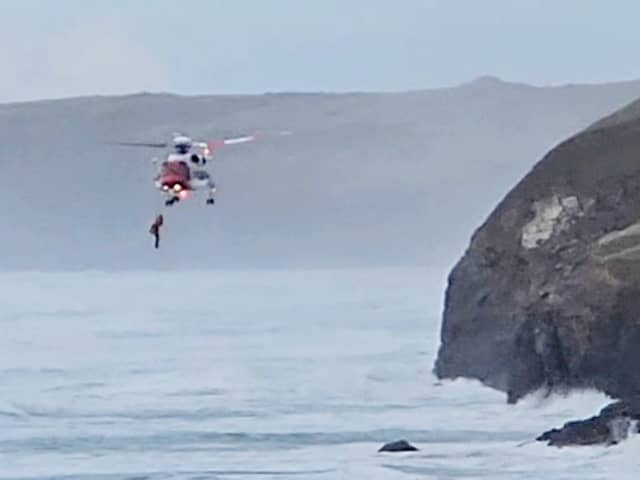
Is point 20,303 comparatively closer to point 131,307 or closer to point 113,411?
point 131,307

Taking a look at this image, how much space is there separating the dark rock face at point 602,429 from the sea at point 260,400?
356mm

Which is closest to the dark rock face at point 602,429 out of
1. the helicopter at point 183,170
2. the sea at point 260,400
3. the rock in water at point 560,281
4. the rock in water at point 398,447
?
the sea at point 260,400

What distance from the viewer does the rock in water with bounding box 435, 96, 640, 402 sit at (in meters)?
54.8

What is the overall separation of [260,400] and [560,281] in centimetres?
672

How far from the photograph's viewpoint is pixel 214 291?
110 m

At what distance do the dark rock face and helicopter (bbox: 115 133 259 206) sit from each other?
16.3 m

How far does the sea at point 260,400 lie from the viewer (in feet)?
158

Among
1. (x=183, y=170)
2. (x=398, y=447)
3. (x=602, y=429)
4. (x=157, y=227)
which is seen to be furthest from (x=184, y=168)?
(x=398, y=447)

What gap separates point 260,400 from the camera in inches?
2394

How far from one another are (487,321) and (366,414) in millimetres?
5513

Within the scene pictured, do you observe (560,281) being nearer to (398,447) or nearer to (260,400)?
(260,400)

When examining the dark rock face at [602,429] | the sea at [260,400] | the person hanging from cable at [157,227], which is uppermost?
the sea at [260,400]

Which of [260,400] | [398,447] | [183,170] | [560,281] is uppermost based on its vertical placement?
[560,281]

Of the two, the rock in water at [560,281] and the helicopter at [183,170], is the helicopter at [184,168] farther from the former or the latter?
the rock in water at [560,281]
